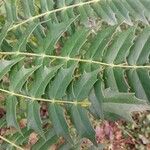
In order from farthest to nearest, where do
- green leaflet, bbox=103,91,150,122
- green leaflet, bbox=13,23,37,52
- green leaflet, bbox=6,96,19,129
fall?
green leaflet, bbox=13,23,37,52
green leaflet, bbox=6,96,19,129
green leaflet, bbox=103,91,150,122

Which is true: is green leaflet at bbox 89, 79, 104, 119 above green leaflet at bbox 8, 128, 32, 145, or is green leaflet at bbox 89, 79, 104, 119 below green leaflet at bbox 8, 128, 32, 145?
above

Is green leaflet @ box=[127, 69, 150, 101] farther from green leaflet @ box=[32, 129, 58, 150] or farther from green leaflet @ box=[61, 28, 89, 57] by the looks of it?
green leaflet @ box=[32, 129, 58, 150]

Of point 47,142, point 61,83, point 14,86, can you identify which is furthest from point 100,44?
point 47,142

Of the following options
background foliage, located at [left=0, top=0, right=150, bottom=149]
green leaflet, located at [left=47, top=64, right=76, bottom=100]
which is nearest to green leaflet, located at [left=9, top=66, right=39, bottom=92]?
background foliage, located at [left=0, top=0, right=150, bottom=149]

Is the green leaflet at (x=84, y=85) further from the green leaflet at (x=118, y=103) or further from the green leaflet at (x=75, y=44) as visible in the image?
the green leaflet at (x=75, y=44)

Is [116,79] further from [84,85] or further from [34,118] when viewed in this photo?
[34,118]

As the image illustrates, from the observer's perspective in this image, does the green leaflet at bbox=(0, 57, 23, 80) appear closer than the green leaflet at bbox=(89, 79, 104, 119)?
No
